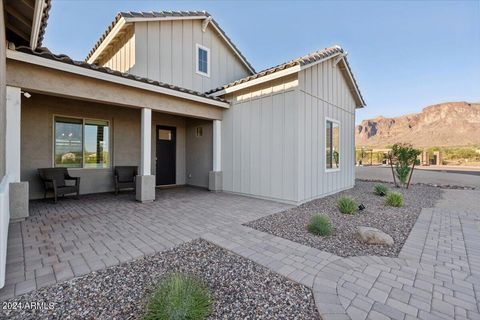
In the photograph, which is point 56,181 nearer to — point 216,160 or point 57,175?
point 57,175

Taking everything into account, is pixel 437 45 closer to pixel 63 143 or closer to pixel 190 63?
pixel 190 63

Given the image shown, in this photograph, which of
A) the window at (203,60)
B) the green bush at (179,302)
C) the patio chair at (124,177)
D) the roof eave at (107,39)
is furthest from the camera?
the window at (203,60)

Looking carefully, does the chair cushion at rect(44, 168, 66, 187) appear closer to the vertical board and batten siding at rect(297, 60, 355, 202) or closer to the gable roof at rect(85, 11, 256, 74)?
the gable roof at rect(85, 11, 256, 74)

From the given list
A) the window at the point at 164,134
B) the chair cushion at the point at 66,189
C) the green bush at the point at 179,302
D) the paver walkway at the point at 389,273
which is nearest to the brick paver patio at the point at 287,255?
the paver walkway at the point at 389,273

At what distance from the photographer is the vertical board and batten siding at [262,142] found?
6355 mm

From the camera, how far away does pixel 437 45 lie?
52.5 ft

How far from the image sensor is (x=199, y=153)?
9.33 metres

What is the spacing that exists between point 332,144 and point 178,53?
23.1 feet

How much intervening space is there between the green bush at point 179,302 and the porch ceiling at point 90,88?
4.89 m

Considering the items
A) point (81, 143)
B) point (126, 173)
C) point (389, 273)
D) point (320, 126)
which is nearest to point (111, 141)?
point (81, 143)

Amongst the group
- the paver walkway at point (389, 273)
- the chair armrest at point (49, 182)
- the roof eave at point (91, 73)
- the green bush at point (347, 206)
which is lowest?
the paver walkway at point (389, 273)

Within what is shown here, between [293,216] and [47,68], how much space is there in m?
6.19

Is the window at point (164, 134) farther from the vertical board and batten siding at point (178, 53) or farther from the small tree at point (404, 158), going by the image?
the small tree at point (404, 158)

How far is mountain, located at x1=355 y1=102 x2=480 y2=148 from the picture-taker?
44.4 meters
